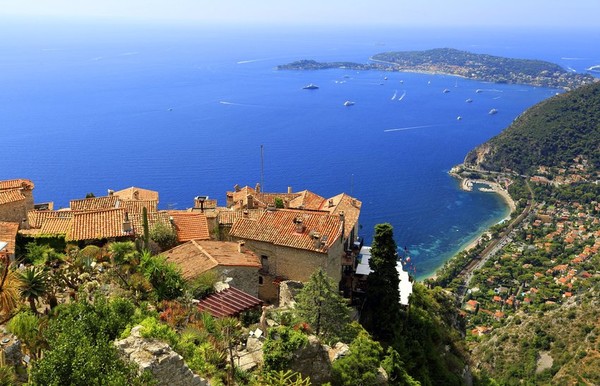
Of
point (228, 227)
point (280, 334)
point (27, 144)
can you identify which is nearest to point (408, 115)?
point (27, 144)

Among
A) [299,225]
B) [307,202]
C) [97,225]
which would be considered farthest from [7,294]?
[307,202]

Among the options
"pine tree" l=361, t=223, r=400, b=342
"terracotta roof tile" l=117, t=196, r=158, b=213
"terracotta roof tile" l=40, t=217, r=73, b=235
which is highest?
"terracotta roof tile" l=40, t=217, r=73, b=235

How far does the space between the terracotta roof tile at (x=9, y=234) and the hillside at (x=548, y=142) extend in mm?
131414

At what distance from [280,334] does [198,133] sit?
139 m

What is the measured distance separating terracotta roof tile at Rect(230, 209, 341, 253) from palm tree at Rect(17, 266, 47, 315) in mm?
12398

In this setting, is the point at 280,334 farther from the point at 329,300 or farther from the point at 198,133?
the point at 198,133

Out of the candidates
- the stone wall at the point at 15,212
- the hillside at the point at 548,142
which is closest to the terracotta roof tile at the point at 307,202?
the stone wall at the point at 15,212

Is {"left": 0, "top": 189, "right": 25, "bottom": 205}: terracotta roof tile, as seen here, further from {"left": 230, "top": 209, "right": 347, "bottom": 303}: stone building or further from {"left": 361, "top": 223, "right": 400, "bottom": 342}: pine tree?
{"left": 361, "top": 223, "right": 400, "bottom": 342}: pine tree

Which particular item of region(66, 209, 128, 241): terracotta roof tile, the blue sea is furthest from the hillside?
region(66, 209, 128, 241): terracotta roof tile

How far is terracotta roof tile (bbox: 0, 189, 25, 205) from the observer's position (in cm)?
2673

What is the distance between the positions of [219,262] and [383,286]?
27.0 feet

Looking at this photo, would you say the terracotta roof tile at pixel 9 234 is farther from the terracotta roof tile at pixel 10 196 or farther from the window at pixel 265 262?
the window at pixel 265 262

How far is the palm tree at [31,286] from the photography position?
1556 centimetres

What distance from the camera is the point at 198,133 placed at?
150 meters
